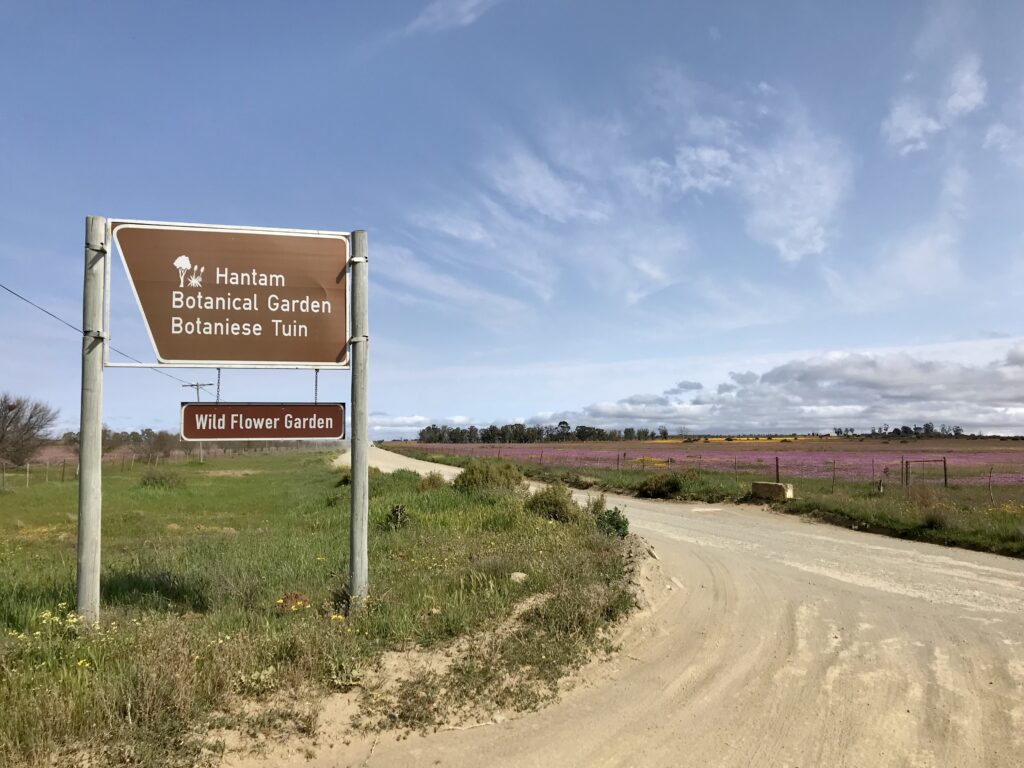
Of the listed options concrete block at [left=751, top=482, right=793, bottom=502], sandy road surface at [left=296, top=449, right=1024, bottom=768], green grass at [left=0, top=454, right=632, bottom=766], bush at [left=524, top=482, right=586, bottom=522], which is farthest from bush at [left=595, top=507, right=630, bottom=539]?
concrete block at [left=751, top=482, right=793, bottom=502]

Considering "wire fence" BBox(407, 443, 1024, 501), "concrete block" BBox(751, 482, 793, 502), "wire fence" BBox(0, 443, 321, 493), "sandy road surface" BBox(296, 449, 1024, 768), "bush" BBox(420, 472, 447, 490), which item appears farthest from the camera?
"wire fence" BBox(0, 443, 321, 493)

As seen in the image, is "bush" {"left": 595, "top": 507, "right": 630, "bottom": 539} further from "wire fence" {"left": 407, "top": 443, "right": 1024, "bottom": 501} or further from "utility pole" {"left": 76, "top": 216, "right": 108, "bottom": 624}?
"wire fence" {"left": 407, "top": 443, "right": 1024, "bottom": 501}

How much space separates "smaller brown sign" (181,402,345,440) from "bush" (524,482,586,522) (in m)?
6.71

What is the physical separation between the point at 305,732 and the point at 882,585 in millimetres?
7824

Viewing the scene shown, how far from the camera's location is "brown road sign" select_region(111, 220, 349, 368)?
21.4 ft

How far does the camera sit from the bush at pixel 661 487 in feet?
78.4

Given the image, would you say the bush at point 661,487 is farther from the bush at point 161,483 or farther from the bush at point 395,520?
the bush at point 161,483

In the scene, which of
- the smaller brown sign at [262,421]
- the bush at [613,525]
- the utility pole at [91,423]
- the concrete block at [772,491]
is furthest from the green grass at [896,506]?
the utility pole at [91,423]

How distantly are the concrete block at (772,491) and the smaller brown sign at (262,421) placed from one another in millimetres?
16294

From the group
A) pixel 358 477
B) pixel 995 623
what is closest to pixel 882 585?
pixel 995 623

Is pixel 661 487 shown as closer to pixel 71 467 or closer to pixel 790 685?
pixel 790 685

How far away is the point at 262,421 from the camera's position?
667 centimetres

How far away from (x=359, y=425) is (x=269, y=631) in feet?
7.47

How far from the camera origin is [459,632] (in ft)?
18.4
